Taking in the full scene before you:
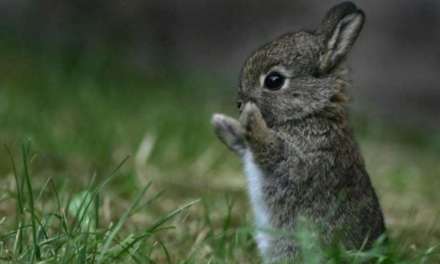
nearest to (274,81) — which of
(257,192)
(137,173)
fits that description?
(257,192)

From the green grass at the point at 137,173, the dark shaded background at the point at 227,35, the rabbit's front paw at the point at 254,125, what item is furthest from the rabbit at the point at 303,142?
the dark shaded background at the point at 227,35

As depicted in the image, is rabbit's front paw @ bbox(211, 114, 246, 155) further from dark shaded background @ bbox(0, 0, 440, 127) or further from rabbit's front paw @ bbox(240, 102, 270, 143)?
dark shaded background @ bbox(0, 0, 440, 127)

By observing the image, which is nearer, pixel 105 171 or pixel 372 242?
pixel 372 242

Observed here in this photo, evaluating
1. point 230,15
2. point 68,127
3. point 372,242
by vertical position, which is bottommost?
point 372,242

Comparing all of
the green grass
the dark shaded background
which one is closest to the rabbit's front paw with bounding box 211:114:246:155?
the green grass

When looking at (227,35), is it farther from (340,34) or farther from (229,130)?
A: (229,130)

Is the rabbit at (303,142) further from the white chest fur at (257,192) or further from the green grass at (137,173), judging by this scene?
the green grass at (137,173)

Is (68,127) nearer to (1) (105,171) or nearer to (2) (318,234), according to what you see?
(1) (105,171)

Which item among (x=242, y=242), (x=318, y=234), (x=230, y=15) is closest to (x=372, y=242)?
(x=318, y=234)
